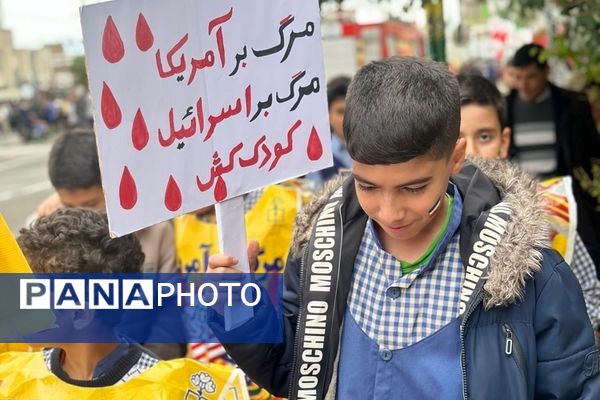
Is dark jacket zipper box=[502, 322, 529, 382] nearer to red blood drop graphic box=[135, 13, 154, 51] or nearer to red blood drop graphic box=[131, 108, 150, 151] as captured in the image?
red blood drop graphic box=[131, 108, 150, 151]

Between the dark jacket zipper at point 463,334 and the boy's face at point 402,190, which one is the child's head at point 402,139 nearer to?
the boy's face at point 402,190

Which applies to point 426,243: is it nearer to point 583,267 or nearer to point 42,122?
point 583,267

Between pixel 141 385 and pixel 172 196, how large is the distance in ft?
1.51

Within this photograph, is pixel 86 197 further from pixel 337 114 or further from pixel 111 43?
pixel 337 114

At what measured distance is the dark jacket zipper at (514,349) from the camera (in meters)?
1.84

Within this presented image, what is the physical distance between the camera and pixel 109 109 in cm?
200

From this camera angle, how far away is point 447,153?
190cm

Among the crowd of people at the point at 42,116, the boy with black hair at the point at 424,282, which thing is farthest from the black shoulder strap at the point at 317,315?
the crowd of people at the point at 42,116

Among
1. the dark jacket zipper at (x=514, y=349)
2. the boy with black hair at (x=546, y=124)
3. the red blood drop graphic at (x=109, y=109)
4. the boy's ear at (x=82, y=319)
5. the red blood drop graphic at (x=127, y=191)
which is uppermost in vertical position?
the red blood drop graphic at (x=109, y=109)

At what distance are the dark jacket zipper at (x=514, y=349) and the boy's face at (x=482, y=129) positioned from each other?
145 centimetres

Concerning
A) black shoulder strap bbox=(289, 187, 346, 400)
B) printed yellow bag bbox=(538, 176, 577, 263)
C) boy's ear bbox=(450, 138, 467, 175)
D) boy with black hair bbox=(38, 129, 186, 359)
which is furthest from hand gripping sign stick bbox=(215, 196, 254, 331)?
boy with black hair bbox=(38, 129, 186, 359)

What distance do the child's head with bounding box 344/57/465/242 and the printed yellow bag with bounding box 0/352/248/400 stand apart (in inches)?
25.0

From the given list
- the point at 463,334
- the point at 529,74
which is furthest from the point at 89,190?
the point at 529,74

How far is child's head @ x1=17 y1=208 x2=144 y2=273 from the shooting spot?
2441mm
